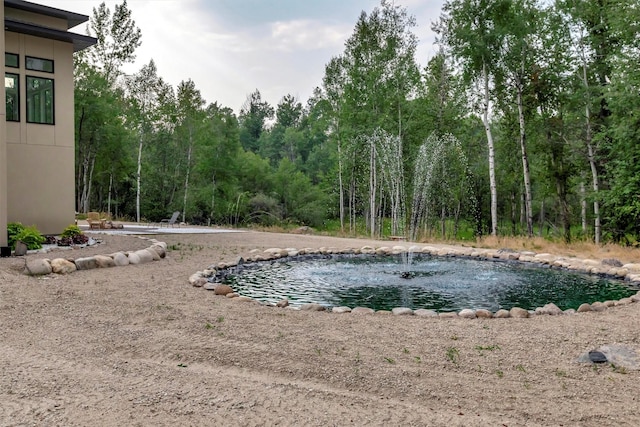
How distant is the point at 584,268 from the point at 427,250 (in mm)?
3240

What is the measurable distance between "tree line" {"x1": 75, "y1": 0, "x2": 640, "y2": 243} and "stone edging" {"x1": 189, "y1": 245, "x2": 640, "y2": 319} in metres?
2.99

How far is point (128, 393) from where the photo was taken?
276 cm

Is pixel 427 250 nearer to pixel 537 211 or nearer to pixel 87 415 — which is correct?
pixel 87 415

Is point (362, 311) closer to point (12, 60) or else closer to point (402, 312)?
point (402, 312)

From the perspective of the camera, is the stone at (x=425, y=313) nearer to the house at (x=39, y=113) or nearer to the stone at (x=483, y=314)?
the stone at (x=483, y=314)

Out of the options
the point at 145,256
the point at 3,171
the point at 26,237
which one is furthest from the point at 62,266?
the point at 3,171

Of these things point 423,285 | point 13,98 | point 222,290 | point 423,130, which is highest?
point 423,130

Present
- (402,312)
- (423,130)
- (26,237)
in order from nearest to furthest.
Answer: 1. (402,312)
2. (26,237)
3. (423,130)

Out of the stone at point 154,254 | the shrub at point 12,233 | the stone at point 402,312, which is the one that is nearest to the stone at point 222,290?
the stone at point 402,312

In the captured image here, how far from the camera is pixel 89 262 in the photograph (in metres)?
7.36

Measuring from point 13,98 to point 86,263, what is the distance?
197 inches

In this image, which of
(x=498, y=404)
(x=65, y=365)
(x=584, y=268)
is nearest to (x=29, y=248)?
(x=65, y=365)

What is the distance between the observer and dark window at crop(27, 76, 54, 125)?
10188 mm

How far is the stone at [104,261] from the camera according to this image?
7.46 metres
